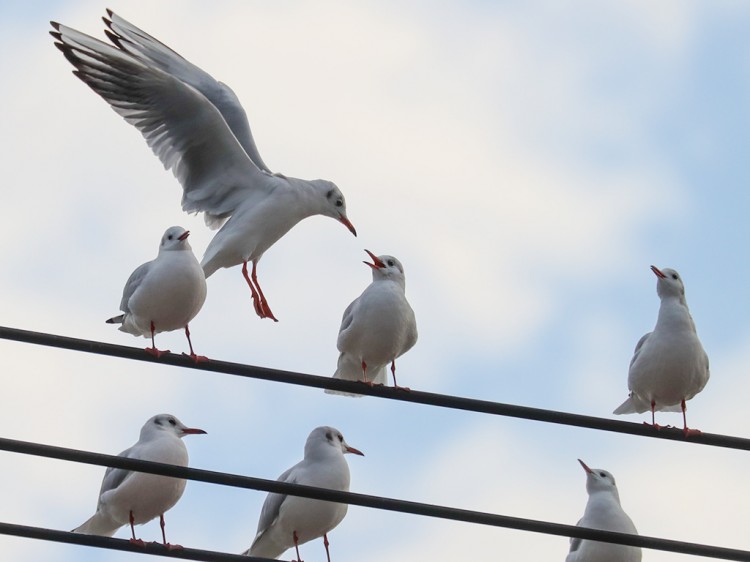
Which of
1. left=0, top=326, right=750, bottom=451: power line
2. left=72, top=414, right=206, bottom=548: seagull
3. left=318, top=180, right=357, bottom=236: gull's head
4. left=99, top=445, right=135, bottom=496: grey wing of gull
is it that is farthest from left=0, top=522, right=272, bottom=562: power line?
left=318, top=180, right=357, bottom=236: gull's head

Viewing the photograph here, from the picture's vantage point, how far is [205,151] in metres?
9.78

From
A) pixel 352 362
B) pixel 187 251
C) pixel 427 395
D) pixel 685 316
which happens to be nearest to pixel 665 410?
pixel 685 316

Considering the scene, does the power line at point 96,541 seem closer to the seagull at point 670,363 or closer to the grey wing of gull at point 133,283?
the grey wing of gull at point 133,283

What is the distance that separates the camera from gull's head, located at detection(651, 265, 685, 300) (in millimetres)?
7812

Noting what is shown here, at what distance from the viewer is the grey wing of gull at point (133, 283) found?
746 centimetres

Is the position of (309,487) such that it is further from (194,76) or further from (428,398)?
(194,76)

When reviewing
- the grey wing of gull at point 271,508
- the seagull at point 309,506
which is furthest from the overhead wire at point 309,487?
the grey wing of gull at point 271,508

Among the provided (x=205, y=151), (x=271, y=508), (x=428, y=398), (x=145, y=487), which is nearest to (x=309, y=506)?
(x=271, y=508)

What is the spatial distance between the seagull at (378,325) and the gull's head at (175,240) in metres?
0.96

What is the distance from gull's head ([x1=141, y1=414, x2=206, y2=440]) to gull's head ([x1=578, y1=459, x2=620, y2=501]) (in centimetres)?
216

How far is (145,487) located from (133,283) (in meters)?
1.05

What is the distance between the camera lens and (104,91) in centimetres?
941

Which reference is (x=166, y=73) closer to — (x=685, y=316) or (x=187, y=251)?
(x=187, y=251)

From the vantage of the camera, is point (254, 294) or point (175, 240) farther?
point (254, 294)
